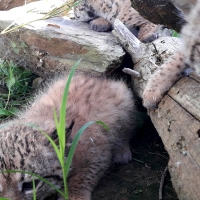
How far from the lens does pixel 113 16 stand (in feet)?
16.8

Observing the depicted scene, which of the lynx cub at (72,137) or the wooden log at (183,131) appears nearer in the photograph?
the wooden log at (183,131)

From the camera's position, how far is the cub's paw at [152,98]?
2934 millimetres

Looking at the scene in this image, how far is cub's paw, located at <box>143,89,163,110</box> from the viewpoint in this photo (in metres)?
2.93

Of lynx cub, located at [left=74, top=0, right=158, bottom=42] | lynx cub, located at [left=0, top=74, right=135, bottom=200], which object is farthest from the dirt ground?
lynx cub, located at [left=74, top=0, right=158, bottom=42]

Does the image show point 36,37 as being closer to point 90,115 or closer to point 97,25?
point 97,25

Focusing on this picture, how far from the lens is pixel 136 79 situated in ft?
11.9

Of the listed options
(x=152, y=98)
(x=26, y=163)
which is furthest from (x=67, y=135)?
(x=152, y=98)

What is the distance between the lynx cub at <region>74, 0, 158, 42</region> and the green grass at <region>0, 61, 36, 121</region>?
103 cm

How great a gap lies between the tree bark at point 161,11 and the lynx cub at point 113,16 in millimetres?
1296

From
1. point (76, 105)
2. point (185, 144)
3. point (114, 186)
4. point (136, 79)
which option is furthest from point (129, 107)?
point (185, 144)

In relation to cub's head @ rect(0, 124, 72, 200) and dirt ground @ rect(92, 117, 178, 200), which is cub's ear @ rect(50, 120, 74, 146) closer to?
cub's head @ rect(0, 124, 72, 200)

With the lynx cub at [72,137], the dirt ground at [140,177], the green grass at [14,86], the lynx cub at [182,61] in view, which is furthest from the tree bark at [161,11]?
the green grass at [14,86]

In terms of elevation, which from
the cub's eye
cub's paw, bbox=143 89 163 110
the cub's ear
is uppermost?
cub's paw, bbox=143 89 163 110

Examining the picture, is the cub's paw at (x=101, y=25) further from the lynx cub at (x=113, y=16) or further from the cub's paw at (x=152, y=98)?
the cub's paw at (x=152, y=98)
